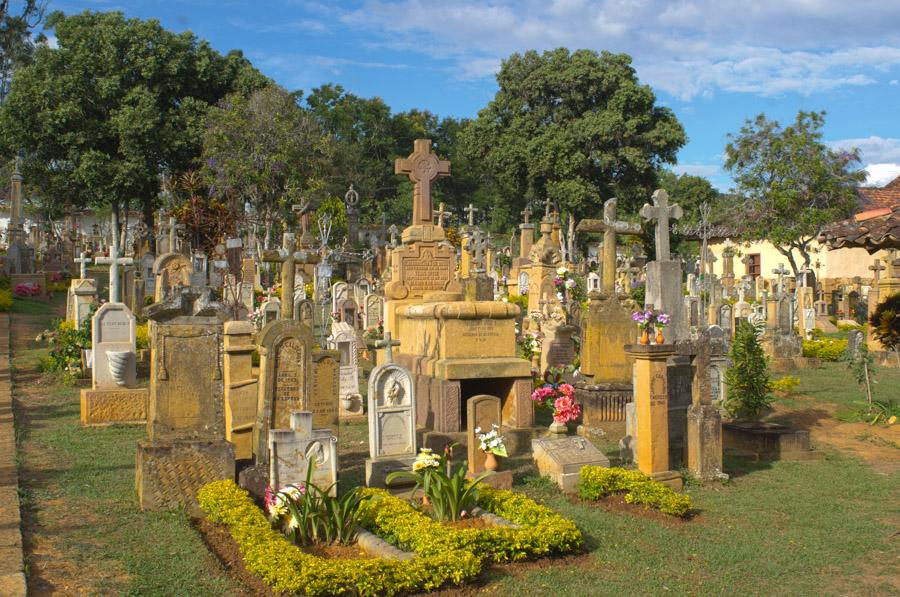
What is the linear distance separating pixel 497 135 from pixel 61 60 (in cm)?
2061

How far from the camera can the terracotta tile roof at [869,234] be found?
7793mm

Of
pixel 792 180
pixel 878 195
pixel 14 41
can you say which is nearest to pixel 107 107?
pixel 14 41

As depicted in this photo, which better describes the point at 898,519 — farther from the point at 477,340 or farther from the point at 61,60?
the point at 61,60

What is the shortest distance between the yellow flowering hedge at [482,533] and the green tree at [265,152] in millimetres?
24969

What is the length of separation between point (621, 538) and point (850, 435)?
6.20 metres

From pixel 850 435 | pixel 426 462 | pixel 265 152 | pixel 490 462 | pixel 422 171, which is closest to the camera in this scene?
pixel 426 462

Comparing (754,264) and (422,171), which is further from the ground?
(422,171)

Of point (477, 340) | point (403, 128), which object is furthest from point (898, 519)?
point (403, 128)

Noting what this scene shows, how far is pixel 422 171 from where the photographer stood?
14.8m

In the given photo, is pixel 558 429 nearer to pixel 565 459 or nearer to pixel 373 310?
pixel 565 459

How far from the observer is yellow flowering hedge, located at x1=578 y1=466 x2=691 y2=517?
7.38 metres

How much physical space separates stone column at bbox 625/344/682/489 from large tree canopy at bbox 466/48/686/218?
32634 millimetres

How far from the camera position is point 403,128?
5369 centimetres

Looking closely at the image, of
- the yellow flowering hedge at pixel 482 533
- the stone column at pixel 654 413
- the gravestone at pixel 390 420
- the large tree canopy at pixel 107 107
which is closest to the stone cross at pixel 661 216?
the stone column at pixel 654 413
